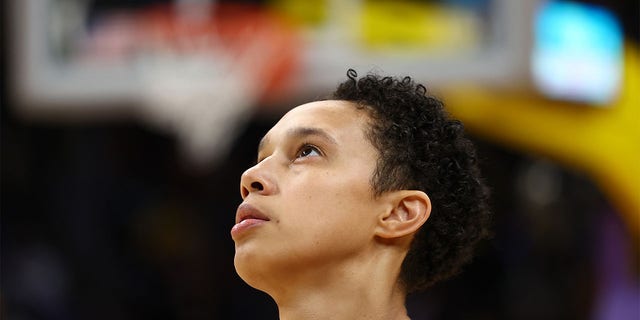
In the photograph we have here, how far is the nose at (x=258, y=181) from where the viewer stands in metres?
3.23

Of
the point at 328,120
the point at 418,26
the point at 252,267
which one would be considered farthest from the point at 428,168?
the point at 418,26

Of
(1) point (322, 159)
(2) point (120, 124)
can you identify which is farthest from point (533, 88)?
(1) point (322, 159)

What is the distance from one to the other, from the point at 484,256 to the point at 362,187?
18.8 feet

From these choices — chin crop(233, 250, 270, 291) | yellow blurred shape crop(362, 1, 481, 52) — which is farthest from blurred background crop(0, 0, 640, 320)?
chin crop(233, 250, 270, 291)

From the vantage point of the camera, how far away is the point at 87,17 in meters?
8.09

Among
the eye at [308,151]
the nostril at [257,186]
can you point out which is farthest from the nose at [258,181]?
the eye at [308,151]

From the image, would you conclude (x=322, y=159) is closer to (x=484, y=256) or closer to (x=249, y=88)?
(x=249, y=88)

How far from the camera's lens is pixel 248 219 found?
127 inches

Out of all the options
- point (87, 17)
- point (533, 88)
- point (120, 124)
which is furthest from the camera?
point (120, 124)

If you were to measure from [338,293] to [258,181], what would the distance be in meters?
0.34

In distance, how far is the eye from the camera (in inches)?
129

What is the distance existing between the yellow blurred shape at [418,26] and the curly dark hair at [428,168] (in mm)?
4203

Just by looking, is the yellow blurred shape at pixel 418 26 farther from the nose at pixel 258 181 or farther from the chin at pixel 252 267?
the chin at pixel 252 267

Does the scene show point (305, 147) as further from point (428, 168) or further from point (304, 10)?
point (304, 10)
